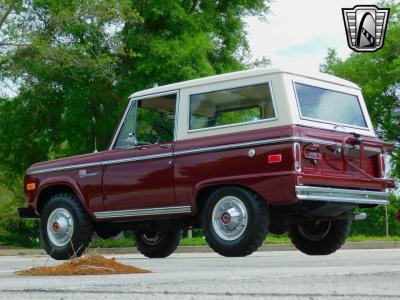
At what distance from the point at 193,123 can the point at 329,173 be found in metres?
1.91

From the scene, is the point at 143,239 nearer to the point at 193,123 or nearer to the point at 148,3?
the point at 193,123

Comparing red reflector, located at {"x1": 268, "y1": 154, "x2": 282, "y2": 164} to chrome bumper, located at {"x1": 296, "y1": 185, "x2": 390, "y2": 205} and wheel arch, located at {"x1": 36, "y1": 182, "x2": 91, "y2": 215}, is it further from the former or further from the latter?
wheel arch, located at {"x1": 36, "y1": 182, "x2": 91, "y2": 215}

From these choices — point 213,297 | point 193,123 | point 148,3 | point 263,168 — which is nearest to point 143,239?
point 193,123

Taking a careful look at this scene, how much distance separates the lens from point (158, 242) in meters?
12.4

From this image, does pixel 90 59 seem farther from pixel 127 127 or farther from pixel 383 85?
pixel 383 85

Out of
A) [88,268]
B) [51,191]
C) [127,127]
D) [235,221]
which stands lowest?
[88,268]

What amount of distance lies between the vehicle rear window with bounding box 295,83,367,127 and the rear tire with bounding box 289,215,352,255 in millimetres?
1389

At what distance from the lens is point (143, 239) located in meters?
12.6

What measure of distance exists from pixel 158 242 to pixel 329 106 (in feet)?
12.0

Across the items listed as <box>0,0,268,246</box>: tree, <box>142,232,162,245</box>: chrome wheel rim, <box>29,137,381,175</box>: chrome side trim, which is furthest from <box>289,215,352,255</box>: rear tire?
<box>0,0,268,246</box>: tree

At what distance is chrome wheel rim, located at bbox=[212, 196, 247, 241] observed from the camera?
9439 mm

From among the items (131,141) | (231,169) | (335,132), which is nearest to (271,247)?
(131,141)

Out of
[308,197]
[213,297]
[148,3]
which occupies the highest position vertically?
[148,3]

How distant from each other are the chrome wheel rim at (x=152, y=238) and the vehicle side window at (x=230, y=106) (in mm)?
2673
